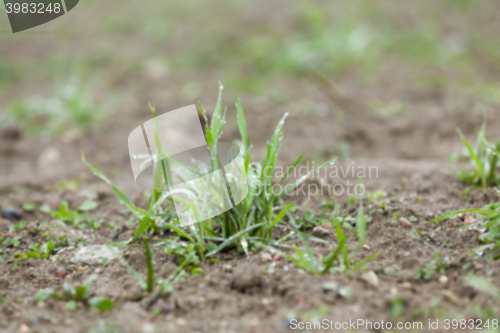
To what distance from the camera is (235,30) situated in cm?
505

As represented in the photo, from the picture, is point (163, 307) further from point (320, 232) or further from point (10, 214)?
point (10, 214)

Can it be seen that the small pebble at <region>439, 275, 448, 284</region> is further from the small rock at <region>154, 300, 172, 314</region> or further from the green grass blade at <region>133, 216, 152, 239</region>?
the green grass blade at <region>133, 216, 152, 239</region>

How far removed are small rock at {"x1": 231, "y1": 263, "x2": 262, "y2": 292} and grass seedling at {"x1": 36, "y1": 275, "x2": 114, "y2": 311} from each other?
404 millimetres

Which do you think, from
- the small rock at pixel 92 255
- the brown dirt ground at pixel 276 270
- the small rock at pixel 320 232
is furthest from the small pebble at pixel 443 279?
the small rock at pixel 92 255

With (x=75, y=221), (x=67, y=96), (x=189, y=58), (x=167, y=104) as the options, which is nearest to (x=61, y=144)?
(x=67, y=96)

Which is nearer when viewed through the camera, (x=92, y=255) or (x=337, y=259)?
(x=337, y=259)

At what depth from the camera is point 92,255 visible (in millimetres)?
1755

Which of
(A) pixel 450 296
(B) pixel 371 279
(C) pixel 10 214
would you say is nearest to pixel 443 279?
(A) pixel 450 296

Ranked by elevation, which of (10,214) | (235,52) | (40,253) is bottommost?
(40,253)

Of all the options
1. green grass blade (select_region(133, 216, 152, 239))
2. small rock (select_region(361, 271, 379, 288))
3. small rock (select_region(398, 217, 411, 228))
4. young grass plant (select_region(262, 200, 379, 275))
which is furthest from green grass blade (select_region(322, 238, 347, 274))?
green grass blade (select_region(133, 216, 152, 239))

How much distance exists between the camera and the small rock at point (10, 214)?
217cm

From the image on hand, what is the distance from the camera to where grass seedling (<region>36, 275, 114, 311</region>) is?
142cm

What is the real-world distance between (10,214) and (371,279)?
5.66ft

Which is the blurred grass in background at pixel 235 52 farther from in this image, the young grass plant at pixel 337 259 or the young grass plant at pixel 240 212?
the young grass plant at pixel 337 259
